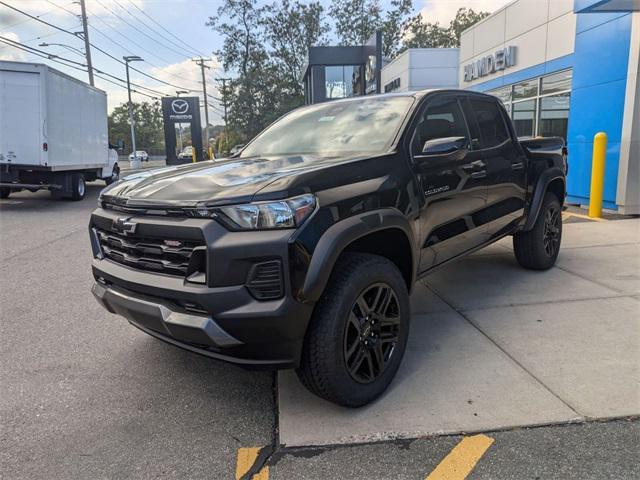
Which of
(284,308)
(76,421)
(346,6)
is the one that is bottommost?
(76,421)

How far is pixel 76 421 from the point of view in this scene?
280 centimetres

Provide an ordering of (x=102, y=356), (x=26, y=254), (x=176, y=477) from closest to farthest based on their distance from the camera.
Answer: (x=176, y=477)
(x=102, y=356)
(x=26, y=254)

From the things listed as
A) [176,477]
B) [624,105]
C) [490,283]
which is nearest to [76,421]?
[176,477]

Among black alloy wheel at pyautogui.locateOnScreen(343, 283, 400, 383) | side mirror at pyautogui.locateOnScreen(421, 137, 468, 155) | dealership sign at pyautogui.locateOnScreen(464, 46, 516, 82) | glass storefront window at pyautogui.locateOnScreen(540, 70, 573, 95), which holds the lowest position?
black alloy wheel at pyautogui.locateOnScreen(343, 283, 400, 383)

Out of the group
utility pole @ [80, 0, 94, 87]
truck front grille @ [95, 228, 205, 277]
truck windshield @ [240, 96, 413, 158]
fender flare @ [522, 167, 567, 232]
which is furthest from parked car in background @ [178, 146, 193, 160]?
truck front grille @ [95, 228, 205, 277]

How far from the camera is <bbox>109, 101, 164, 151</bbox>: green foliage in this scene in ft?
286

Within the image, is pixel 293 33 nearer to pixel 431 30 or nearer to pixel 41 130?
pixel 431 30

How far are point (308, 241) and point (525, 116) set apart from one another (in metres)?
12.6

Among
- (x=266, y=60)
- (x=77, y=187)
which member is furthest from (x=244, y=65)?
(x=77, y=187)

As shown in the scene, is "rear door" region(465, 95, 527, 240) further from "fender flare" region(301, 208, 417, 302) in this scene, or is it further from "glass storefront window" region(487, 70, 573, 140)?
"glass storefront window" region(487, 70, 573, 140)

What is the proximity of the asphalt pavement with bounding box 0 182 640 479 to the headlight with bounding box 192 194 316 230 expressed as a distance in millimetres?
1138

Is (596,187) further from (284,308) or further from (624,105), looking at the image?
(284,308)

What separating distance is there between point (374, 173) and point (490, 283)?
267cm

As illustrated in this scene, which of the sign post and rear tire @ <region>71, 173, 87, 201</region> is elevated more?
the sign post
